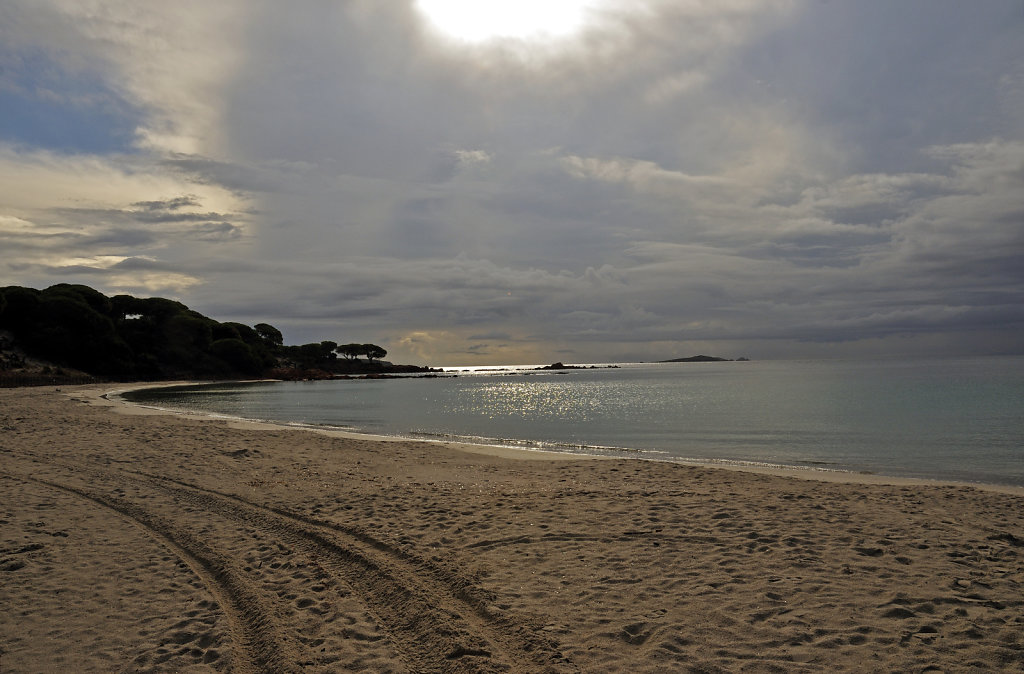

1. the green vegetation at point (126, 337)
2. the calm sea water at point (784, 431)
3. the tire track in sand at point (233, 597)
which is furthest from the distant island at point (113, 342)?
the tire track in sand at point (233, 597)

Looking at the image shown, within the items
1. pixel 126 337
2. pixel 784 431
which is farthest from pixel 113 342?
pixel 784 431

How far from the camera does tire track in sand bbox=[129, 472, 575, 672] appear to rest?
544cm

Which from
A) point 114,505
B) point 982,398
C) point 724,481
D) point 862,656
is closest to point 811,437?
point 724,481

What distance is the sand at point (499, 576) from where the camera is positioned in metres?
5.53

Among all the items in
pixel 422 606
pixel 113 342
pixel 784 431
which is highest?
pixel 113 342

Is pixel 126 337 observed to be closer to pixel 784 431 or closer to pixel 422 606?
pixel 784 431

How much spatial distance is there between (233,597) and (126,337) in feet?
370

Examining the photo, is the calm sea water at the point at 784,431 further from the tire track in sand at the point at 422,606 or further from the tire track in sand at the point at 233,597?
the tire track in sand at the point at 233,597

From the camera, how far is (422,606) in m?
6.59

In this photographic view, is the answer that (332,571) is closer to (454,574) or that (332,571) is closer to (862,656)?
(454,574)

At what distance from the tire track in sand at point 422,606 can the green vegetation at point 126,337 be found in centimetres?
7944

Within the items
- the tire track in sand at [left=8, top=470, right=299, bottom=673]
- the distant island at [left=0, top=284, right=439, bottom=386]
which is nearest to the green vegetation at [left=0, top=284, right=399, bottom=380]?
the distant island at [left=0, top=284, right=439, bottom=386]

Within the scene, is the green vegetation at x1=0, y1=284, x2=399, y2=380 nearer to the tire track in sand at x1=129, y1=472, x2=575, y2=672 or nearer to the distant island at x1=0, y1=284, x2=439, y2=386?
the distant island at x1=0, y1=284, x2=439, y2=386

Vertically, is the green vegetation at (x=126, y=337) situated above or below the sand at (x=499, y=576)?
above
